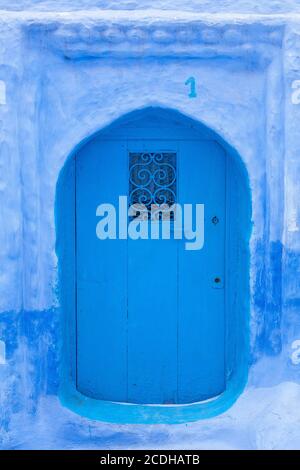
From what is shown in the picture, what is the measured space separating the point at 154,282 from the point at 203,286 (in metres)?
0.32

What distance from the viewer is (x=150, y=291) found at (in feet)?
11.6

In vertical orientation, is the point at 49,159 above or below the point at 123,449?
above

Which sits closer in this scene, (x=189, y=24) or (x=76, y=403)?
(x=189, y=24)

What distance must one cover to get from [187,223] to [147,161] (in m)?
0.48

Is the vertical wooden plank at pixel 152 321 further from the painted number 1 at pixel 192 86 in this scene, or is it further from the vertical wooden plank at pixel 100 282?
the painted number 1 at pixel 192 86

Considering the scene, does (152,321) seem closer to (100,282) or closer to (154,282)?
(154,282)

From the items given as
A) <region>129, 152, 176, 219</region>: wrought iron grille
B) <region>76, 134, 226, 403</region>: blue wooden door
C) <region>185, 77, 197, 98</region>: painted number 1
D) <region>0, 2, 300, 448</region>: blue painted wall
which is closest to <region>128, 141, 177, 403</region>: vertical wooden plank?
<region>76, 134, 226, 403</region>: blue wooden door

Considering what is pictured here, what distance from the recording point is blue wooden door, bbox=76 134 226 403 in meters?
3.48

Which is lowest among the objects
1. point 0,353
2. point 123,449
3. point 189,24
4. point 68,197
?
point 123,449

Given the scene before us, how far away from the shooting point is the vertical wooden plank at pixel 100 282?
3.47 m

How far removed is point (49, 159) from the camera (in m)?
3.18

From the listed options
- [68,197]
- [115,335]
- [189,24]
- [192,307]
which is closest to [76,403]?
[115,335]

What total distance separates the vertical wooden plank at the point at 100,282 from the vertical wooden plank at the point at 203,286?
384 millimetres

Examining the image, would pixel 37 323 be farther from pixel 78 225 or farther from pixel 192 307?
pixel 192 307
